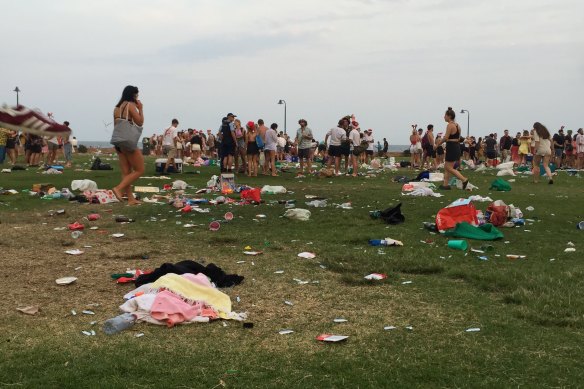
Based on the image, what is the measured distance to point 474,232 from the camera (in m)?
8.28

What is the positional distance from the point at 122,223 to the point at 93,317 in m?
4.88

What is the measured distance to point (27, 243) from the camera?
778 cm

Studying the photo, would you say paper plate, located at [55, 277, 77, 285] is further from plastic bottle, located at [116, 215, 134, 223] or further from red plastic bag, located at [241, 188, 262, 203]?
red plastic bag, located at [241, 188, 262, 203]

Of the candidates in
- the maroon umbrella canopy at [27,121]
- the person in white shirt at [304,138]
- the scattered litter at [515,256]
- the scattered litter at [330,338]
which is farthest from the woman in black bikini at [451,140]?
the maroon umbrella canopy at [27,121]

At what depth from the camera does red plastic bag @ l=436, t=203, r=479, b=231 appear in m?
8.61

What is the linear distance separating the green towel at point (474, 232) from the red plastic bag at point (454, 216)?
0.15m

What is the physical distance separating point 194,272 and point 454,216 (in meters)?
4.37

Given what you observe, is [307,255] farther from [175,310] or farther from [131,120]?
[131,120]

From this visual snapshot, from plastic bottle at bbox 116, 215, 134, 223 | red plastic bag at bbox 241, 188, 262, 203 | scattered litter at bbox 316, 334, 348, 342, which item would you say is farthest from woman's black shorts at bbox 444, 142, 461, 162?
scattered litter at bbox 316, 334, 348, 342

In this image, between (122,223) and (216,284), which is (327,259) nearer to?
(216,284)

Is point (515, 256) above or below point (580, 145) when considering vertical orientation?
below

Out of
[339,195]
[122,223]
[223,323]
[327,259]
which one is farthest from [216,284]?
[339,195]

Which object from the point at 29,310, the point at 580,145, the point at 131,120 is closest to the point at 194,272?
the point at 29,310

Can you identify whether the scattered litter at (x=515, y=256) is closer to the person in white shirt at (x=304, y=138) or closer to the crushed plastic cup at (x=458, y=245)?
the crushed plastic cup at (x=458, y=245)
